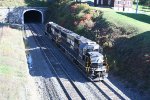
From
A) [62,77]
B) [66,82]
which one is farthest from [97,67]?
[62,77]

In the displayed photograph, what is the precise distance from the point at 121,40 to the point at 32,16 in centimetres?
4796

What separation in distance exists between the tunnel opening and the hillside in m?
25.0

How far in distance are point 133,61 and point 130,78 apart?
2.59 metres

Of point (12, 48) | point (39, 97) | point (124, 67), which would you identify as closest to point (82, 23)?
point (12, 48)

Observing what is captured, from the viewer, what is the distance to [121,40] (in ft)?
126

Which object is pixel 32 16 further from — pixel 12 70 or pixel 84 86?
pixel 84 86

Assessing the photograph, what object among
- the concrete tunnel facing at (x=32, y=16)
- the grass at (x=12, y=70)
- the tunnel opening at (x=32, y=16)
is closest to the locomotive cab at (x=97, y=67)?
the grass at (x=12, y=70)

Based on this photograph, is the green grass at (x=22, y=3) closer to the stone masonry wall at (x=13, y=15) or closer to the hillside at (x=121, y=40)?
the stone masonry wall at (x=13, y=15)

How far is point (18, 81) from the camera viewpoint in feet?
92.6

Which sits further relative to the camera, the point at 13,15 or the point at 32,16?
the point at 32,16

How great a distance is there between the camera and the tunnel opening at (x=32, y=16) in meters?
81.0

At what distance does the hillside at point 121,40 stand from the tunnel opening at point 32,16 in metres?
25.0

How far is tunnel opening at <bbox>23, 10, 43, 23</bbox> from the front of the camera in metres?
81.0

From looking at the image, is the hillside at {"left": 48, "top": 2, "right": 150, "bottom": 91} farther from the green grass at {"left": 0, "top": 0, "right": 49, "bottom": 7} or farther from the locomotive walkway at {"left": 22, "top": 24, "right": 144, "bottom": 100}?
the green grass at {"left": 0, "top": 0, "right": 49, "bottom": 7}
